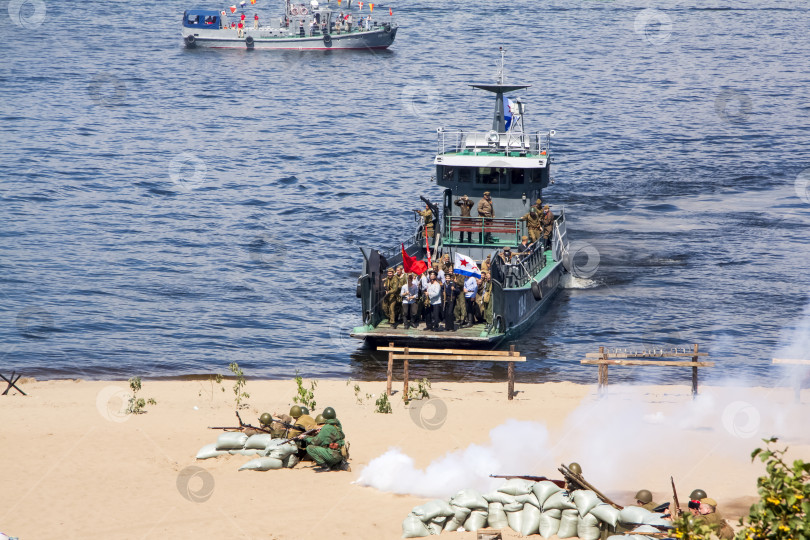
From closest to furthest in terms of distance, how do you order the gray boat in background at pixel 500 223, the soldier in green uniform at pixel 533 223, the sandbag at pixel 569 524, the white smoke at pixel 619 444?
the sandbag at pixel 569 524 < the white smoke at pixel 619 444 < the gray boat in background at pixel 500 223 < the soldier in green uniform at pixel 533 223

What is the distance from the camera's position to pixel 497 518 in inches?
542

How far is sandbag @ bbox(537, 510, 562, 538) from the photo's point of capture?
1347 cm

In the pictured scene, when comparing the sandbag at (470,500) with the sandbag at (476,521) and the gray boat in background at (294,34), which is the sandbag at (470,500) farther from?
the gray boat in background at (294,34)

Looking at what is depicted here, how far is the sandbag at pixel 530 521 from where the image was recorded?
44.4ft

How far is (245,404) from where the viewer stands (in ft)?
64.3

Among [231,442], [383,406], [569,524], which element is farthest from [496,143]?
[569,524]

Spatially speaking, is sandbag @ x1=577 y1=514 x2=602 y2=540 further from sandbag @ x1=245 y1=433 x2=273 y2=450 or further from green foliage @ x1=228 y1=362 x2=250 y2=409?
green foliage @ x1=228 y1=362 x2=250 y2=409

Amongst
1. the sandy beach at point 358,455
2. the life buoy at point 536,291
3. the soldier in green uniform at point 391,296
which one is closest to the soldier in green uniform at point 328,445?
the sandy beach at point 358,455

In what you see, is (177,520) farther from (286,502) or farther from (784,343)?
(784,343)

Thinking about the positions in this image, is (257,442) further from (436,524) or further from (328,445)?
(436,524)

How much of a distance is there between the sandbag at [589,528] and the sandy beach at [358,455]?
1368mm

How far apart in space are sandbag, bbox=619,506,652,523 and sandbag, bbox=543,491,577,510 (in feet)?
2.09

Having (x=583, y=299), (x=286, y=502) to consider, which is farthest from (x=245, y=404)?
(x=583, y=299)

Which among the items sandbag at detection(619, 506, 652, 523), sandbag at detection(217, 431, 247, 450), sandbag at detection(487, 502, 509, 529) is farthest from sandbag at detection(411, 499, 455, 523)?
sandbag at detection(217, 431, 247, 450)
